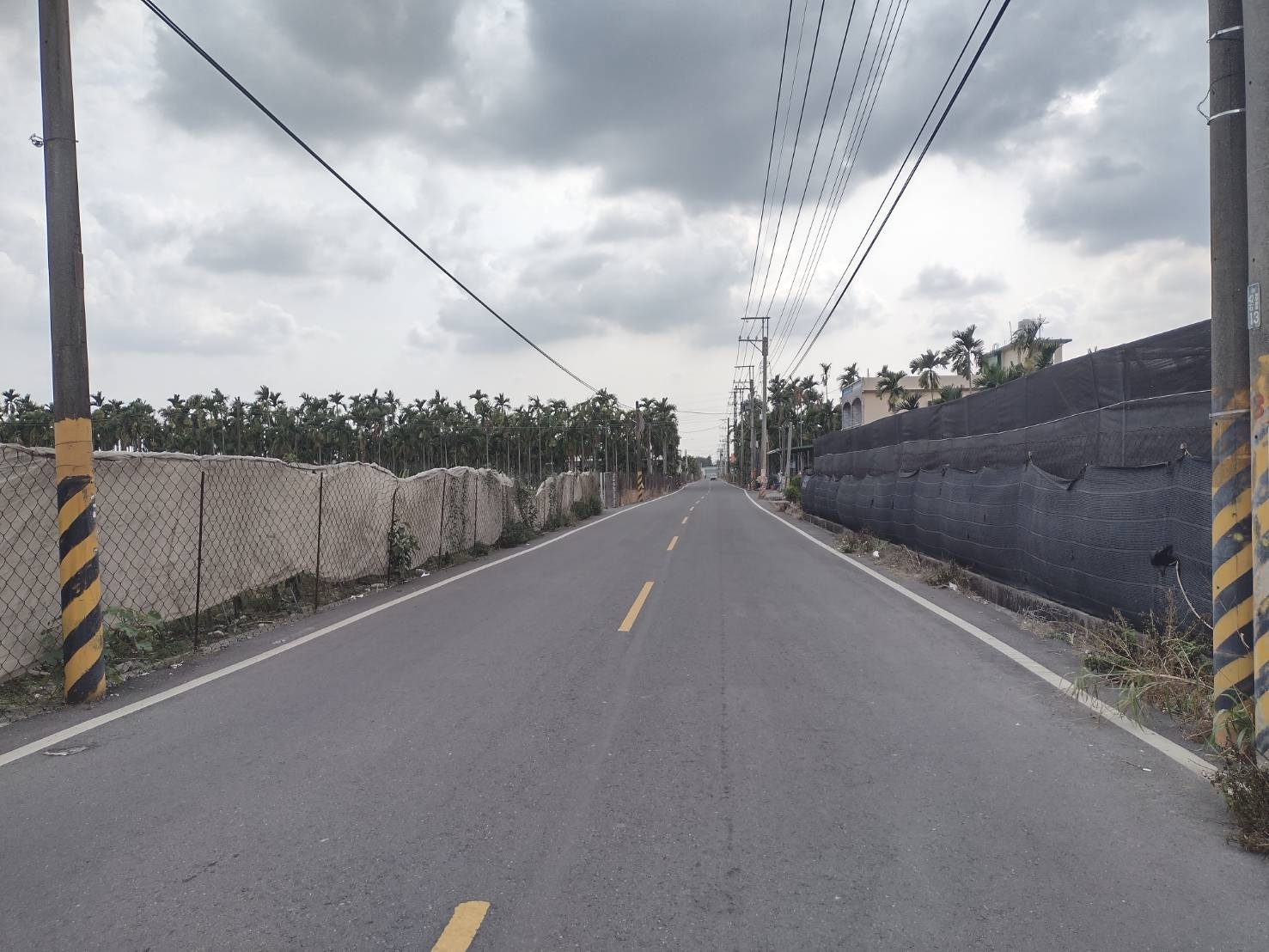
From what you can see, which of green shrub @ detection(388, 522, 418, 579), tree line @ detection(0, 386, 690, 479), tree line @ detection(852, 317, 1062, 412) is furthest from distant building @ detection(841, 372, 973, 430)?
green shrub @ detection(388, 522, 418, 579)

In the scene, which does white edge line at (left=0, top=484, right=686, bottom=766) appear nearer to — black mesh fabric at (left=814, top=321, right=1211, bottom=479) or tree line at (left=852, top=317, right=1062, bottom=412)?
black mesh fabric at (left=814, top=321, right=1211, bottom=479)

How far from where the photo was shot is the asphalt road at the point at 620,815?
114 inches

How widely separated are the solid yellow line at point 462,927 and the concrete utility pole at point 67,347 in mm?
4382

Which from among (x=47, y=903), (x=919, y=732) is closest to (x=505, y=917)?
(x=47, y=903)

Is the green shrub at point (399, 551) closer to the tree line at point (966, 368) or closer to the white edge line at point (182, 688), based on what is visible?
the white edge line at point (182, 688)

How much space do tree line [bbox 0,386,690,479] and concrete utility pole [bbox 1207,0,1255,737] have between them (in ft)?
285

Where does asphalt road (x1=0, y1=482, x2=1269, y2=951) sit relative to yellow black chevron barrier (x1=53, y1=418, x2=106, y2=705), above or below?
below

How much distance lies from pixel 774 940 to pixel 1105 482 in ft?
20.5

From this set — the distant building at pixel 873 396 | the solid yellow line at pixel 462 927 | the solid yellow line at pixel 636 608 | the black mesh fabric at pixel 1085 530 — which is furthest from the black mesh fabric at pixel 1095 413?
the distant building at pixel 873 396

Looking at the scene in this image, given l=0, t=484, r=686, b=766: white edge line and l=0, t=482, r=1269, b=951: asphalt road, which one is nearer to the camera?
l=0, t=482, r=1269, b=951: asphalt road

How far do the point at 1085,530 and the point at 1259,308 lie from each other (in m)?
3.83

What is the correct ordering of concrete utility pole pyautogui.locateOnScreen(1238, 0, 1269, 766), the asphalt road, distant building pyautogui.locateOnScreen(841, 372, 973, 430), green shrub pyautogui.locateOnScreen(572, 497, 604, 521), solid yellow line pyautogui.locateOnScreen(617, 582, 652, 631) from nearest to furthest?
the asphalt road, concrete utility pole pyautogui.locateOnScreen(1238, 0, 1269, 766), solid yellow line pyautogui.locateOnScreen(617, 582, 652, 631), green shrub pyautogui.locateOnScreen(572, 497, 604, 521), distant building pyautogui.locateOnScreen(841, 372, 973, 430)

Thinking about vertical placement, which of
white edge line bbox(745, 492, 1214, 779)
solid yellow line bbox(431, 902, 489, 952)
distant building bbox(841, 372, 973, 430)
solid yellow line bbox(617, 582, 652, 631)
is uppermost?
distant building bbox(841, 372, 973, 430)

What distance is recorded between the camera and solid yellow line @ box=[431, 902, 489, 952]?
274 centimetres
